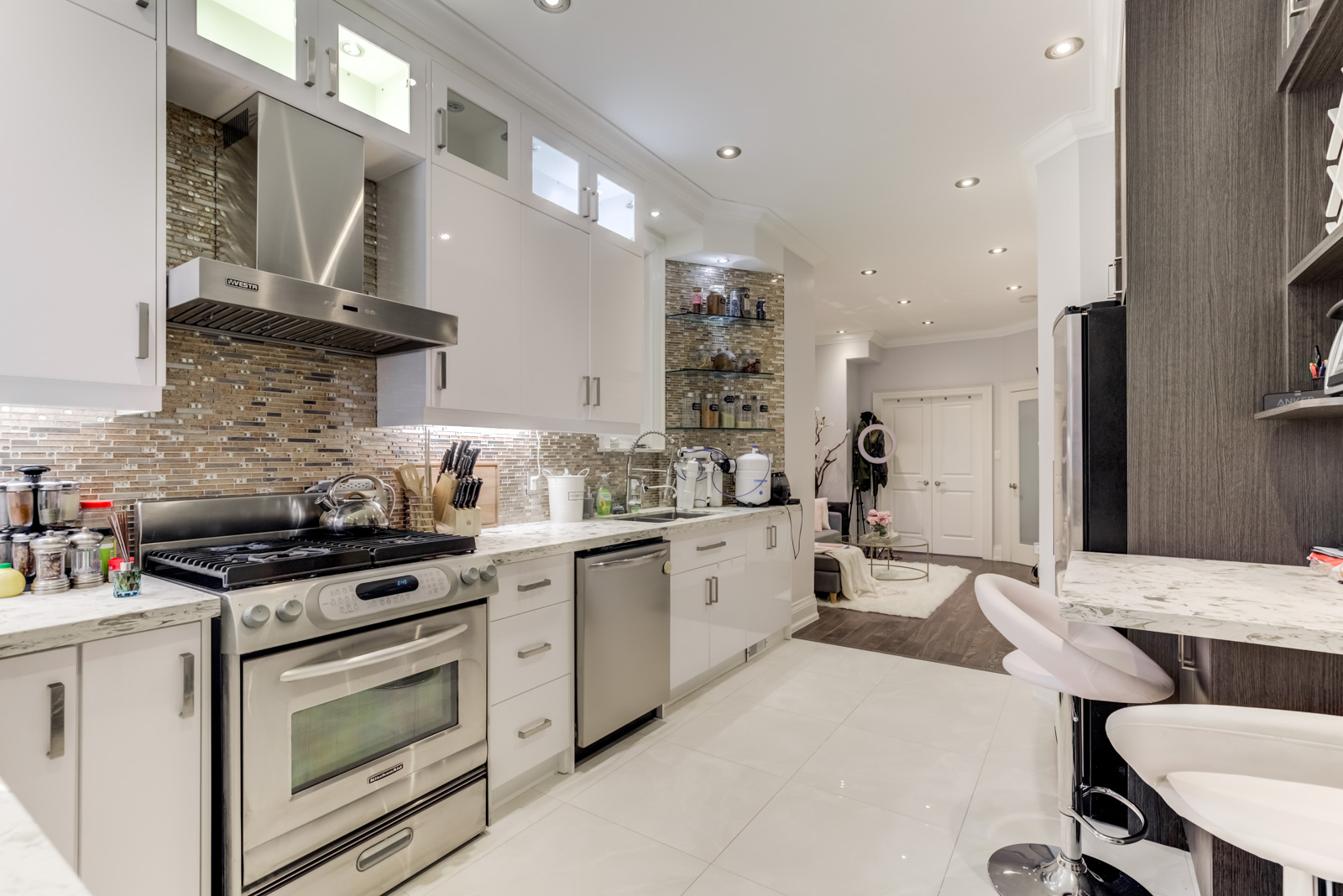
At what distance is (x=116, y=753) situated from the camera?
51.8 inches

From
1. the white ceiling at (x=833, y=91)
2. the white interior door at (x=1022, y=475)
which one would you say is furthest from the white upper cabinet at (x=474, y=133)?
the white interior door at (x=1022, y=475)

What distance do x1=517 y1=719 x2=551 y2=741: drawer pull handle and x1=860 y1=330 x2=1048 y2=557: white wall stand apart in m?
6.63

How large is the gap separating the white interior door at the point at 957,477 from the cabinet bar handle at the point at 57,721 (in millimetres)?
7960

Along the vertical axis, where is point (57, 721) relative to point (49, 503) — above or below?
below

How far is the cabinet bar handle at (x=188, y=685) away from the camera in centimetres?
142

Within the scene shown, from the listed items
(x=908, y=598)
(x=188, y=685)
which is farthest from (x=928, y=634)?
(x=188, y=685)

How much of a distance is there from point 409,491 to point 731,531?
1.73 metres

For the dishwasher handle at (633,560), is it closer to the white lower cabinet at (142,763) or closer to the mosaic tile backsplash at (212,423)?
the mosaic tile backsplash at (212,423)

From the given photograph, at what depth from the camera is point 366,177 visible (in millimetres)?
2438

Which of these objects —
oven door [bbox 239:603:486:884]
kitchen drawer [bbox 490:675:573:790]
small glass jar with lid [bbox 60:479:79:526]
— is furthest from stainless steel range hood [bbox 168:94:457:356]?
kitchen drawer [bbox 490:675:573:790]

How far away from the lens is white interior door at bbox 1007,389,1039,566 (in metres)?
7.13

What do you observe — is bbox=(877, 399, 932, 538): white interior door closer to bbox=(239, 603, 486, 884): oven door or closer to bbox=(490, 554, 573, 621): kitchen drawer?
bbox=(490, 554, 573, 621): kitchen drawer

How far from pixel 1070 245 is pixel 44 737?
3.96 m

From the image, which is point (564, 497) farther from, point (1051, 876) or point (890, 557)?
point (890, 557)
